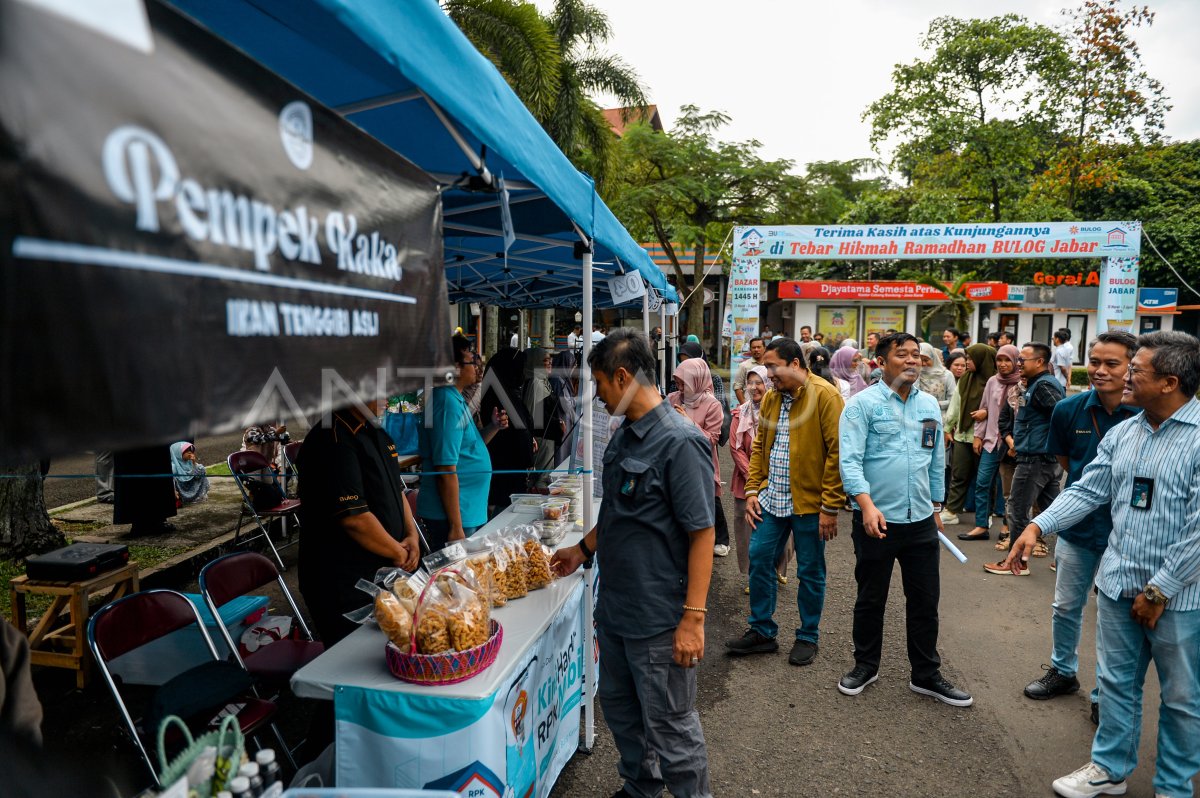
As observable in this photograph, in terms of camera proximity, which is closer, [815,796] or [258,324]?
[258,324]

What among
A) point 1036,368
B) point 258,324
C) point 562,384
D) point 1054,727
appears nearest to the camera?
point 258,324

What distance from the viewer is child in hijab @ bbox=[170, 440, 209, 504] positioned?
6.71 m

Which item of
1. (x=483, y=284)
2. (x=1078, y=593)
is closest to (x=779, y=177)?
(x=483, y=284)

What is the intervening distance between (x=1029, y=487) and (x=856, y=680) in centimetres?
300

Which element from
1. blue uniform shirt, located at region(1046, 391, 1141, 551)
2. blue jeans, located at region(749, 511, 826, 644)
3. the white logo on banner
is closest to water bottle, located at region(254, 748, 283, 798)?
the white logo on banner

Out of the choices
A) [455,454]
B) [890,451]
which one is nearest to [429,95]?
[455,454]

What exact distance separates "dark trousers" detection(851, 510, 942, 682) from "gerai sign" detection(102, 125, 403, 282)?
10.7 feet

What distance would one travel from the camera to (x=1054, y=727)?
360 centimetres

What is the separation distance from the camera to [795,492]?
4234 millimetres

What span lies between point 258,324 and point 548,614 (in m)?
1.95

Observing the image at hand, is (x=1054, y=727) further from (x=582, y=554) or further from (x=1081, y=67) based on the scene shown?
(x=1081, y=67)

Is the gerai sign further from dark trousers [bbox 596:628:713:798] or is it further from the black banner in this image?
dark trousers [bbox 596:628:713:798]

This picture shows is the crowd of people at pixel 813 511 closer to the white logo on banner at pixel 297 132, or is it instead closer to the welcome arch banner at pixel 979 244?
the white logo on banner at pixel 297 132

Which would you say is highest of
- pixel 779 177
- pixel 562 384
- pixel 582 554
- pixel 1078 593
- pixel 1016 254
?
pixel 779 177
